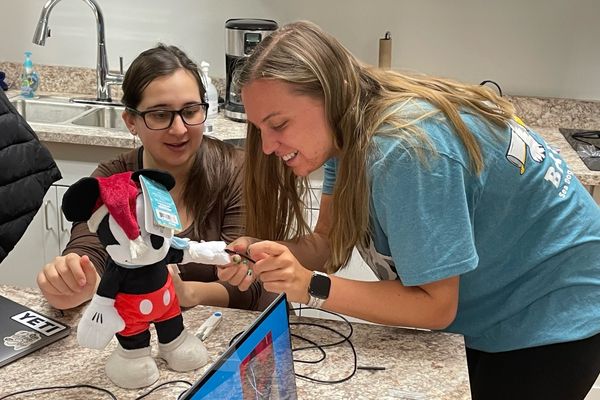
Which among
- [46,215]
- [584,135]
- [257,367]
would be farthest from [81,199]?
[584,135]

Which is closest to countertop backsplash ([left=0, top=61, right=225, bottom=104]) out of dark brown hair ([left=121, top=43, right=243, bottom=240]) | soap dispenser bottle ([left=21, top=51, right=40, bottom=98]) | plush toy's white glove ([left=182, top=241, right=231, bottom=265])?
soap dispenser bottle ([left=21, top=51, right=40, bottom=98])

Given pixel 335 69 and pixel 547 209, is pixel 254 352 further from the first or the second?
pixel 547 209

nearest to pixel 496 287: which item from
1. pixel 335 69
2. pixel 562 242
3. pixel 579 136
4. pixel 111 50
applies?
pixel 562 242

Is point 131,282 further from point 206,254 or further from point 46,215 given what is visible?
point 46,215

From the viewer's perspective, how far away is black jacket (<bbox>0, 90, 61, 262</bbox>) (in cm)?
167

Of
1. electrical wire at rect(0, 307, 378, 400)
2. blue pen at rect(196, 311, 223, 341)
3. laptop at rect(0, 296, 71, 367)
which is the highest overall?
blue pen at rect(196, 311, 223, 341)

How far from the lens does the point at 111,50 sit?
2.90 meters

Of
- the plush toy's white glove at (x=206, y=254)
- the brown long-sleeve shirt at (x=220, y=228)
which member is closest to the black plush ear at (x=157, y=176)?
the plush toy's white glove at (x=206, y=254)

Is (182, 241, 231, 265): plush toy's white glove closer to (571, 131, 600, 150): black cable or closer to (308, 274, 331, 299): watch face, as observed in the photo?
(308, 274, 331, 299): watch face

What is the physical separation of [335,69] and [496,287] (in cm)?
51

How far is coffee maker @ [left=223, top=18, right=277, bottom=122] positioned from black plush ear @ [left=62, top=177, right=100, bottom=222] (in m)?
1.58

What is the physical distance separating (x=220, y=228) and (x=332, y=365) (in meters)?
0.60

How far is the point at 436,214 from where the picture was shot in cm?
109

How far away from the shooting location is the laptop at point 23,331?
1169 millimetres
